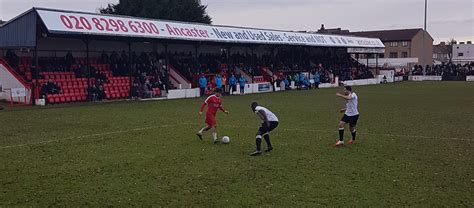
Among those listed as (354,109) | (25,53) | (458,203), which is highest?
(25,53)

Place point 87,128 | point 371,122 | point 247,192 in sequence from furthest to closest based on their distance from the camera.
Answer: point 371,122 < point 87,128 < point 247,192

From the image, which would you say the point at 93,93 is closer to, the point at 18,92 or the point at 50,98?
the point at 50,98

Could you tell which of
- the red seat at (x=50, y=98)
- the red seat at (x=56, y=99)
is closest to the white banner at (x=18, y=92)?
the red seat at (x=50, y=98)

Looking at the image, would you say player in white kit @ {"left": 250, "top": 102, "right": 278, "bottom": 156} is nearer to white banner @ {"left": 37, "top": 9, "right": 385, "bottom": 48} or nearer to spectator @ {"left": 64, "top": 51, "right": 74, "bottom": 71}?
white banner @ {"left": 37, "top": 9, "right": 385, "bottom": 48}

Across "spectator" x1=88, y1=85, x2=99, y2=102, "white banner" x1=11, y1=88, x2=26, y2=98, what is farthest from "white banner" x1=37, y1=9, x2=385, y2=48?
"white banner" x1=11, y1=88, x2=26, y2=98

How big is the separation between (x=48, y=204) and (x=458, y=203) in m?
6.57

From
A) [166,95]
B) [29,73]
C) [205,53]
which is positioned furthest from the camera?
[205,53]

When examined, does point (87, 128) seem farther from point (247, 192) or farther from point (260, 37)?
point (260, 37)

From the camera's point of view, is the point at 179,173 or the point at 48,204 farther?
the point at 179,173

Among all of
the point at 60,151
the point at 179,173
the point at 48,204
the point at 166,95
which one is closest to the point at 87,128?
the point at 60,151

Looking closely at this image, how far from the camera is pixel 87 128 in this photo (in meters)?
17.3

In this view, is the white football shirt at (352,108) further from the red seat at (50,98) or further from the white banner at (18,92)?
the white banner at (18,92)

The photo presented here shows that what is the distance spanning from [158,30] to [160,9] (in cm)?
2566

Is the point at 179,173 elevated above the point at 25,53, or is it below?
below
